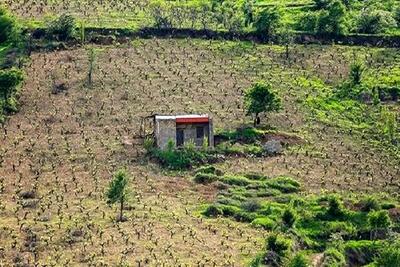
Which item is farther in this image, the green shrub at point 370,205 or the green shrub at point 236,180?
the green shrub at point 236,180

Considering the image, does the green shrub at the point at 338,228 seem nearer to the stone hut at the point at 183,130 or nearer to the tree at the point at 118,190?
the tree at the point at 118,190

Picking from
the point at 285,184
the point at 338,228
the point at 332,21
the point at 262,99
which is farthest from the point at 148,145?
the point at 332,21

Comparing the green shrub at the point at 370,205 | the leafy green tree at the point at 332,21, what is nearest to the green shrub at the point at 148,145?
the green shrub at the point at 370,205

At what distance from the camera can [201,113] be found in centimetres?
7075

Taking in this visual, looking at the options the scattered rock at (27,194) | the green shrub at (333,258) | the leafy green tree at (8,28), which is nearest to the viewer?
the green shrub at (333,258)

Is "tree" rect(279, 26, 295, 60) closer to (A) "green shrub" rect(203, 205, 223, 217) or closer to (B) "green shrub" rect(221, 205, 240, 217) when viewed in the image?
(B) "green shrub" rect(221, 205, 240, 217)

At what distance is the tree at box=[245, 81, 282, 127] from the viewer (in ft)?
225

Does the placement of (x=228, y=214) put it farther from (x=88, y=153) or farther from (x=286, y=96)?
(x=286, y=96)

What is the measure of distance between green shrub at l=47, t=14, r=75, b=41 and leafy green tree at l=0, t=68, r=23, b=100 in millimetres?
15612

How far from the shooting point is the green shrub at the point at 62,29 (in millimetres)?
86625

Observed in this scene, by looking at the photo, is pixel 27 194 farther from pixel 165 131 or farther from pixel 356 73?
pixel 356 73

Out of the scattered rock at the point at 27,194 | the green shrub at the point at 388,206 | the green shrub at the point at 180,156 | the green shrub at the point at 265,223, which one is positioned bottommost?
the green shrub at the point at 388,206

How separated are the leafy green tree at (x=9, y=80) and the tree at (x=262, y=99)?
18.4 m

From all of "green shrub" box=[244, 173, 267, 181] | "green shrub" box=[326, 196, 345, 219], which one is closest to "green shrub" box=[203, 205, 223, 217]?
"green shrub" box=[244, 173, 267, 181]
